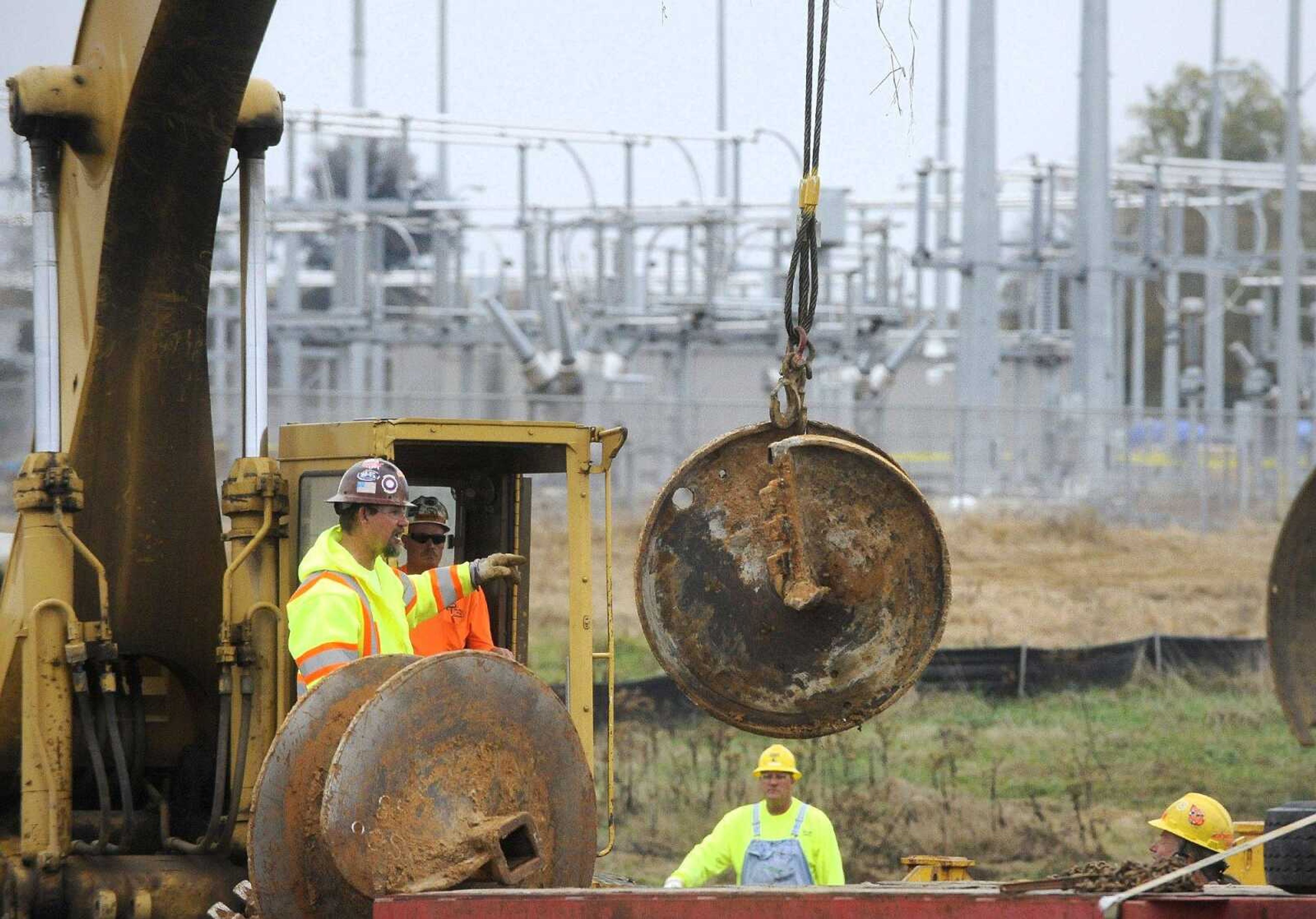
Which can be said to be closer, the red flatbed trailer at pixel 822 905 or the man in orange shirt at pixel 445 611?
the red flatbed trailer at pixel 822 905

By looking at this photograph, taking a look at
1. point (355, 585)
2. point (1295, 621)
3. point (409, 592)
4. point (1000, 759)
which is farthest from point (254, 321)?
point (1000, 759)

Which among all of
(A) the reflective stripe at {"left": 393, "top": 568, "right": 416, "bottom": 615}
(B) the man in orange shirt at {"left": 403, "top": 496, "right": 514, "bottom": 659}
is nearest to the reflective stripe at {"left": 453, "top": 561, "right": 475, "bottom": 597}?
(A) the reflective stripe at {"left": 393, "top": 568, "right": 416, "bottom": 615}

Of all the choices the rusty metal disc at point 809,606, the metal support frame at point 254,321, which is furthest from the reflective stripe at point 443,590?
the metal support frame at point 254,321

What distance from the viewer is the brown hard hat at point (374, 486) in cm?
544

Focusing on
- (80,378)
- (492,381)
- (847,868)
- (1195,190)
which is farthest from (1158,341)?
(80,378)

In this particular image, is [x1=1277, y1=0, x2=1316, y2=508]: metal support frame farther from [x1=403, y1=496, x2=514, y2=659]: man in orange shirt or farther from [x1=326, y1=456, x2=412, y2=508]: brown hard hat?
[x1=326, y1=456, x2=412, y2=508]: brown hard hat

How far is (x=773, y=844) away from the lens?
845 cm

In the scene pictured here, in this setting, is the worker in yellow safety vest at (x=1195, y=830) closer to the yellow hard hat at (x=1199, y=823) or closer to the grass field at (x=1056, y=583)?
the yellow hard hat at (x=1199, y=823)

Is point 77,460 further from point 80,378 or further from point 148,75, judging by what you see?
point 148,75

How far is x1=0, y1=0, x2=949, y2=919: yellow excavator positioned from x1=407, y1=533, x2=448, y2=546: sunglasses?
37cm

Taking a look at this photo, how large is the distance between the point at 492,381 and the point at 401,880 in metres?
27.8

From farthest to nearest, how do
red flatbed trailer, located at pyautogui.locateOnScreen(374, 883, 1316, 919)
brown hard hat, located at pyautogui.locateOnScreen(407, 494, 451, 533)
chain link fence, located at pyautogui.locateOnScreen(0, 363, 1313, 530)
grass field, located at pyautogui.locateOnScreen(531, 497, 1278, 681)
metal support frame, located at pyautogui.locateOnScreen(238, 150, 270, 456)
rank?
chain link fence, located at pyautogui.locateOnScreen(0, 363, 1313, 530)
grass field, located at pyautogui.locateOnScreen(531, 497, 1278, 681)
brown hard hat, located at pyautogui.locateOnScreen(407, 494, 451, 533)
metal support frame, located at pyautogui.locateOnScreen(238, 150, 270, 456)
red flatbed trailer, located at pyautogui.locateOnScreen(374, 883, 1316, 919)

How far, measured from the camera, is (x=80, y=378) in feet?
21.6

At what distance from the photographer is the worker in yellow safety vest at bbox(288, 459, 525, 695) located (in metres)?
5.31
